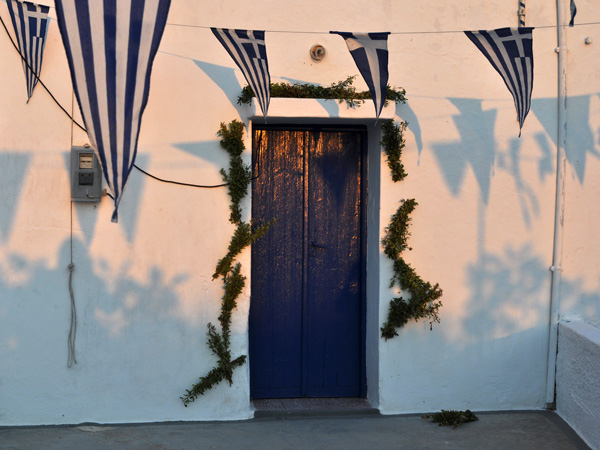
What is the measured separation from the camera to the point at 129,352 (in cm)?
556


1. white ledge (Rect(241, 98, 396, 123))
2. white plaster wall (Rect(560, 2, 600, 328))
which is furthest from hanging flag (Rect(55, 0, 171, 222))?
white plaster wall (Rect(560, 2, 600, 328))

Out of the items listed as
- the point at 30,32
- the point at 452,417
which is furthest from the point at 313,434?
the point at 30,32

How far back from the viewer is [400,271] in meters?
5.77

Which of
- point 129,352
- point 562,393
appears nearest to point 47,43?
point 129,352

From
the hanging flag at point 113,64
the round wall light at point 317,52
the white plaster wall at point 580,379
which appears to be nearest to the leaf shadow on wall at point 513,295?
the white plaster wall at point 580,379

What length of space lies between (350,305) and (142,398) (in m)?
1.79

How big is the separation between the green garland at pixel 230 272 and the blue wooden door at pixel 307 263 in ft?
1.09

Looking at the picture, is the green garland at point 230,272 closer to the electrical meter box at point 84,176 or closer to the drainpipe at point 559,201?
the electrical meter box at point 84,176

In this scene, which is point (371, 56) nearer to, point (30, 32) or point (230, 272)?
point (230, 272)

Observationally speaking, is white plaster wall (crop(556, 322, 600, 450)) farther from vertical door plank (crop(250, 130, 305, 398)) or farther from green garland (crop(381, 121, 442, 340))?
vertical door plank (crop(250, 130, 305, 398))

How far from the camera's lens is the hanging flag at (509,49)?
16.3ft

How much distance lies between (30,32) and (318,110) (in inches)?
83.9

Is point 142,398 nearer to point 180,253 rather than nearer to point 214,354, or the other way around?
point 214,354

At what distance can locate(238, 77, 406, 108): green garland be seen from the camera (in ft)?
18.3
